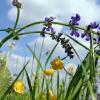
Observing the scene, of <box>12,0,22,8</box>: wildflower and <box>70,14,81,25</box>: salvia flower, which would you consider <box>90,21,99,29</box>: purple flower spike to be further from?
<box>12,0,22,8</box>: wildflower

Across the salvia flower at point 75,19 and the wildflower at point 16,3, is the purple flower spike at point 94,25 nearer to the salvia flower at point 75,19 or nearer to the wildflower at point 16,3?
the salvia flower at point 75,19

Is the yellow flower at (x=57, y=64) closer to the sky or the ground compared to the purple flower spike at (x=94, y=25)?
closer to the ground

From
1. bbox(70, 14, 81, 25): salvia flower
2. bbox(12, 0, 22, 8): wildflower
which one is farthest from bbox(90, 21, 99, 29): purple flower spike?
bbox(12, 0, 22, 8): wildflower

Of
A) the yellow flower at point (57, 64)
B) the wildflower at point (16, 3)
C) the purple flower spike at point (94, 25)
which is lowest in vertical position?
the yellow flower at point (57, 64)

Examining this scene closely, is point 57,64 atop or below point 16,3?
below

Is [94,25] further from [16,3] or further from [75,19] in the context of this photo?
[16,3]

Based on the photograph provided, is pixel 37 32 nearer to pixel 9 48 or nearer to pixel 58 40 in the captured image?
pixel 58 40

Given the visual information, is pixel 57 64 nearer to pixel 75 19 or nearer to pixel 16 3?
pixel 75 19

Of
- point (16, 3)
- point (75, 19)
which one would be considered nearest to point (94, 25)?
point (75, 19)

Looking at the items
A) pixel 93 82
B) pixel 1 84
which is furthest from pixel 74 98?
pixel 1 84

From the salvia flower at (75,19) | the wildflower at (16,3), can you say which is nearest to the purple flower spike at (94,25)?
the salvia flower at (75,19)

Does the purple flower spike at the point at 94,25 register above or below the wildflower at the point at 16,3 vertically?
below
